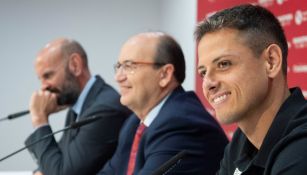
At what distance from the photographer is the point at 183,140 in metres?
1.71

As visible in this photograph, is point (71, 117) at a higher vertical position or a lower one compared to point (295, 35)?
lower

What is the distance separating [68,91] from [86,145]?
1.63 ft

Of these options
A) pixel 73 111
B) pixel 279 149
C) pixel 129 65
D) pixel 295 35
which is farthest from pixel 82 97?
pixel 279 149

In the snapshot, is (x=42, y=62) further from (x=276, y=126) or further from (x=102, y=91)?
(x=276, y=126)

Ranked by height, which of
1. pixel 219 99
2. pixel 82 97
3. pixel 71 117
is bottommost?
pixel 71 117

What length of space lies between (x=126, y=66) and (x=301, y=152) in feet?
3.88

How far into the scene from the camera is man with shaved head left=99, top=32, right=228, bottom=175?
1.71m

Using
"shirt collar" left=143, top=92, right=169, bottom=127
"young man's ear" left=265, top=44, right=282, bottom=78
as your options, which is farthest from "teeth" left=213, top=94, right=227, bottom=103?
"shirt collar" left=143, top=92, right=169, bottom=127

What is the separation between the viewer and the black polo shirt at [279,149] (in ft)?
3.19

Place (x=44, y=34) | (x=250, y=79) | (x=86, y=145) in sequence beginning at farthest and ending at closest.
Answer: (x=44, y=34), (x=86, y=145), (x=250, y=79)

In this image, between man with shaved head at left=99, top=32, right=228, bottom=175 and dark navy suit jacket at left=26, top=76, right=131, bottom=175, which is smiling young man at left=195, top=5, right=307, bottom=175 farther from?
dark navy suit jacket at left=26, top=76, right=131, bottom=175

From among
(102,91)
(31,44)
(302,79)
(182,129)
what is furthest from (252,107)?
(31,44)

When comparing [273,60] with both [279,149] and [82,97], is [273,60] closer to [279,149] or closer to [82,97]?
[279,149]

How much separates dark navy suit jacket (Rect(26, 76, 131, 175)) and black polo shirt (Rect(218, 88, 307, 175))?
103 cm
